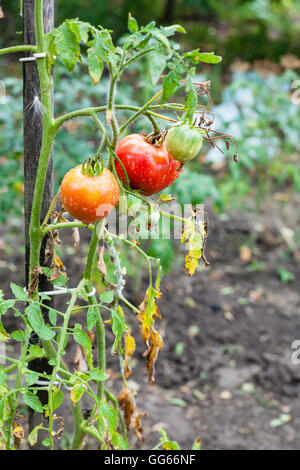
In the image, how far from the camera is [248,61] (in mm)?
6137

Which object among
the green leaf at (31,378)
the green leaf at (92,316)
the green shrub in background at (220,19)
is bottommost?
the green leaf at (31,378)

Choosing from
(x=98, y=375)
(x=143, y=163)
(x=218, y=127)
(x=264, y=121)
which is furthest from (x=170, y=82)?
(x=264, y=121)

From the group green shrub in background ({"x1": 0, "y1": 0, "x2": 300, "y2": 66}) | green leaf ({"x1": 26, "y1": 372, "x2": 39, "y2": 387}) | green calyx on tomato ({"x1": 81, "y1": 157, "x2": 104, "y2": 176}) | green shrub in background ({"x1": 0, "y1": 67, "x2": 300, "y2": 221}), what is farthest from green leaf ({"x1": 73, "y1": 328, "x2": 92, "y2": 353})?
green shrub in background ({"x1": 0, "y1": 0, "x2": 300, "y2": 66})

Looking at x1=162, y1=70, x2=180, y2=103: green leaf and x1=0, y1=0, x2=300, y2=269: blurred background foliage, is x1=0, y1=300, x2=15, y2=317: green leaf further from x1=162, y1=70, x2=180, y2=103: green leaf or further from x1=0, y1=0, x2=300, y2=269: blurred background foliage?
x1=162, y1=70, x2=180, y2=103: green leaf

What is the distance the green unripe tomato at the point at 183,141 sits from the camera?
0.86 metres

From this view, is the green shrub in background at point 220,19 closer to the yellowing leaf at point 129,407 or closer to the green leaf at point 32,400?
the yellowing leaf at point 129,407

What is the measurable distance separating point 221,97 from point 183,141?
4394 millimetres

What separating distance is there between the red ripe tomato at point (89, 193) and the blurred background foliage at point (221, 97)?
0.64 feet

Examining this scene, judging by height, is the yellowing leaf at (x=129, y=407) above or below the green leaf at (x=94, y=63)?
below

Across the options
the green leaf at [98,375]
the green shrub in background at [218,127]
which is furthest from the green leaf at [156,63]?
the green shrub in background at [218,127]

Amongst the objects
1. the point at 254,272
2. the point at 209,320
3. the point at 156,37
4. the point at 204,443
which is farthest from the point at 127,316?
the point at 156,37

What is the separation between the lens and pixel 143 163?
908mm

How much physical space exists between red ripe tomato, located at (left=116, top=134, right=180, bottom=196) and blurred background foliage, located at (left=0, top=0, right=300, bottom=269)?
14 centimetres

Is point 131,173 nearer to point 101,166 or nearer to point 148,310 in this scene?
point 101,166
